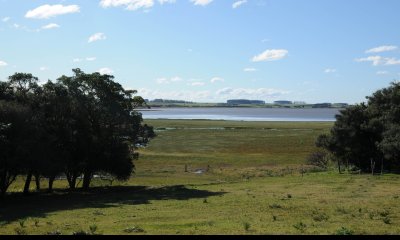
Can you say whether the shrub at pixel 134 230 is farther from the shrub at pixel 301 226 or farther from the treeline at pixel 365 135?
the treeline at pixel 365 135

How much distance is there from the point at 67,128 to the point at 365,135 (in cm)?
3542

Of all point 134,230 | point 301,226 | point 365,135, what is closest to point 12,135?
point 134,230

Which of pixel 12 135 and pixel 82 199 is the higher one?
pixel 12 135

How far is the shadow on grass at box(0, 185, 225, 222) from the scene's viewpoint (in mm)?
32812

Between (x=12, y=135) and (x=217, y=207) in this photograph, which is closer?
(x=217, y=207)

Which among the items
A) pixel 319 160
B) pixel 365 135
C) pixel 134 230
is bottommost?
pixel 319 160

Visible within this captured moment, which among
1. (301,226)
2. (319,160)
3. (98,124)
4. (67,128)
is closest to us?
(301,226)

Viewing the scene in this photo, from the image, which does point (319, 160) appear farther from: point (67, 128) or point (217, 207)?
point (217, 207)

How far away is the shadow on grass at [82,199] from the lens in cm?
3281

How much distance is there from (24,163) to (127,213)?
48.1 ft

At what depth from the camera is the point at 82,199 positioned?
130 ft

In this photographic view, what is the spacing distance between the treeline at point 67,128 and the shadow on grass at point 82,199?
6.89 feet

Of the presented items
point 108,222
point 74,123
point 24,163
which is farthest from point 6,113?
point 108,222

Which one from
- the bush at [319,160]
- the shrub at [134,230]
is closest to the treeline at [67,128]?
the shrub at [134,230]
